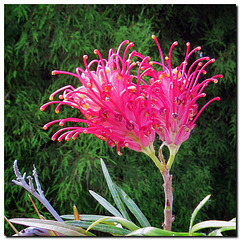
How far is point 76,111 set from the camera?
1.27 m

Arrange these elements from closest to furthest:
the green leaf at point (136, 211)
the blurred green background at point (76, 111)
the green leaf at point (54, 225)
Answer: the green leaf at point (54, 225), the green leaf at point (136, 211), the blurred green background at point (76, 111)

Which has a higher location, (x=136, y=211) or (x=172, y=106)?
(x=172, y=106)

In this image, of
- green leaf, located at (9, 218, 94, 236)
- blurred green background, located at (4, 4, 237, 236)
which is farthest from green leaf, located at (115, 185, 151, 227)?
blurred green background, located at (4, 4, 237, 236)

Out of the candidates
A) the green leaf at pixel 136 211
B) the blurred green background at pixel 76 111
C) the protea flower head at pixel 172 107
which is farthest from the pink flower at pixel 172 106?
the blurred green background at pixel 76 111

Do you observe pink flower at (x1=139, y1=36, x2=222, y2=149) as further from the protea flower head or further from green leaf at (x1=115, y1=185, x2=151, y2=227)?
green leaf at (x1=115, y1=185, x2=151, y2=227)

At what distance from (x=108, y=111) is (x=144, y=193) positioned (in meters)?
1.01

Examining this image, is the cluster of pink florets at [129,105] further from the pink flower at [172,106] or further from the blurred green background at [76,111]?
the blurred green background at [76,111]

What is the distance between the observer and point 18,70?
52.7 inches

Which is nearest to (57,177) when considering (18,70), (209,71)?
(18,70)

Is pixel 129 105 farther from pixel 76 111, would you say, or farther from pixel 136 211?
pixel 76 111

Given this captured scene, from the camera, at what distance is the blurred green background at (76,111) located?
1.25m

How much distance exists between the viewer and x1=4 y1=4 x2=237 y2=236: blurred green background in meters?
1.25

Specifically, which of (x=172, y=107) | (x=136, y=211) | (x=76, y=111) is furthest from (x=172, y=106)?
(x=76, y=111)
